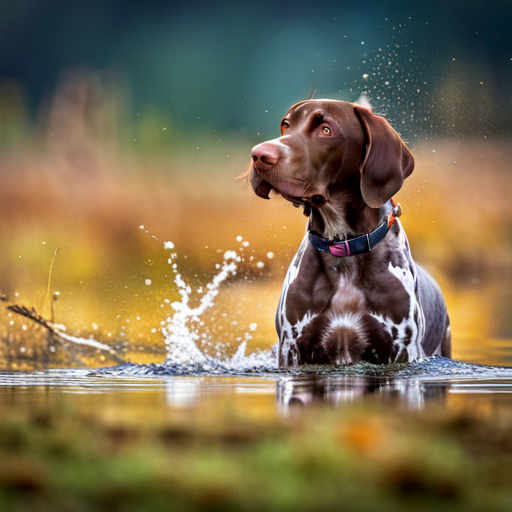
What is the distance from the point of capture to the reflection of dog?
3.56 meters

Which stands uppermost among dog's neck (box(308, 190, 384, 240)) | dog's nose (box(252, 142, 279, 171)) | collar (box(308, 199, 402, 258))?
dog's nose (box(252, 142, 279, 171))

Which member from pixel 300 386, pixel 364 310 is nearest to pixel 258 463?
pixel 300 386

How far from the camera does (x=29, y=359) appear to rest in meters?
5.82

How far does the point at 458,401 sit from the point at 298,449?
91 centimetres

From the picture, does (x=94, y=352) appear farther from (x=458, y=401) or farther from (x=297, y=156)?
(x=458, y=401)

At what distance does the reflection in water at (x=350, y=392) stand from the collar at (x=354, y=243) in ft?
3.72

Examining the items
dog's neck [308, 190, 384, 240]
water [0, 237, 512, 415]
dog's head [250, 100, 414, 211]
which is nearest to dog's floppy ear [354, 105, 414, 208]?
dog's head [250, 100, 414, 211]

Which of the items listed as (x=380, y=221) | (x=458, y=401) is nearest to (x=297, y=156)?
(x=380, y=221)

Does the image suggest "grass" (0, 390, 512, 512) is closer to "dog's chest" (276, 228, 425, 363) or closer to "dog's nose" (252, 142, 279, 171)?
"dog's nose" (252, 142, 279, 171)

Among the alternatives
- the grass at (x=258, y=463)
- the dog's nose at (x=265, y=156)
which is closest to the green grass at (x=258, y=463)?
the grass at (x=258, y=463)

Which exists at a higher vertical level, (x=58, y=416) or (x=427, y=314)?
(x=427, y=314)

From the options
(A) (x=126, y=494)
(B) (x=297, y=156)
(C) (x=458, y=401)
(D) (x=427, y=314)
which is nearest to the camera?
(A) (x=126, y=494)

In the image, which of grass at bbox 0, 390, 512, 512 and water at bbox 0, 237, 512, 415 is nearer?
grass at bbox 0, 390, 512, 512

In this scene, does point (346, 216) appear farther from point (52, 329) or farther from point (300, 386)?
point (52, 329)
